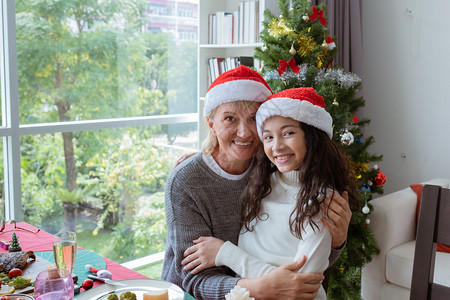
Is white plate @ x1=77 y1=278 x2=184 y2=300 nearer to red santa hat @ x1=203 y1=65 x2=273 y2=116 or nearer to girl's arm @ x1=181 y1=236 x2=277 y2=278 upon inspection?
girl's arm @ x1=181 y1=236 x2=277 y2=278

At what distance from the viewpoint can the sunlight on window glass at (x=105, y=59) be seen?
3082mm

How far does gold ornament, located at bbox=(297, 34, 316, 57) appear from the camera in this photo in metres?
2.51

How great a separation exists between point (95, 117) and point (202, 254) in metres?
2.30

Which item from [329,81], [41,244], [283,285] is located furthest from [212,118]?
[329,81]

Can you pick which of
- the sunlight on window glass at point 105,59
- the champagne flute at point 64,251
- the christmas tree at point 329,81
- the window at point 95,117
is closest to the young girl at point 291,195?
the champagne flute at point 64,251

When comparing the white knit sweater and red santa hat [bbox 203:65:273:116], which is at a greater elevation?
red santa hat [bbox 203:65:273:116]

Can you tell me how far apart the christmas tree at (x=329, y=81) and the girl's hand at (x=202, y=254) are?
123cm

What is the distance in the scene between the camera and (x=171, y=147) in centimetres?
394

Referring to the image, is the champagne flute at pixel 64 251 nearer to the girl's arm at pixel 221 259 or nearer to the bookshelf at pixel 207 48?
the girl's arm at pixel 221 259

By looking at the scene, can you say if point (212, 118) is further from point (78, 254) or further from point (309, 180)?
point (78, 254)

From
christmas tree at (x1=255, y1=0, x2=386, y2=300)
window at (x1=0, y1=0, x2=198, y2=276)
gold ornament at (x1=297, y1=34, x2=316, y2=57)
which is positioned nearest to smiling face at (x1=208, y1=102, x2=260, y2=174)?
christmas tree at (x1=255, y1=0, x2=386, y2=300)

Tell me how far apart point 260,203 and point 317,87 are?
1140mm

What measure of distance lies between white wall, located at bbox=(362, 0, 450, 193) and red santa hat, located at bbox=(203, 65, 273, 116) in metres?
2.29

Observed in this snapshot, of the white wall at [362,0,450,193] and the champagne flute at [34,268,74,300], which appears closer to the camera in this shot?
the champagne flute at [34,268,74,300]
